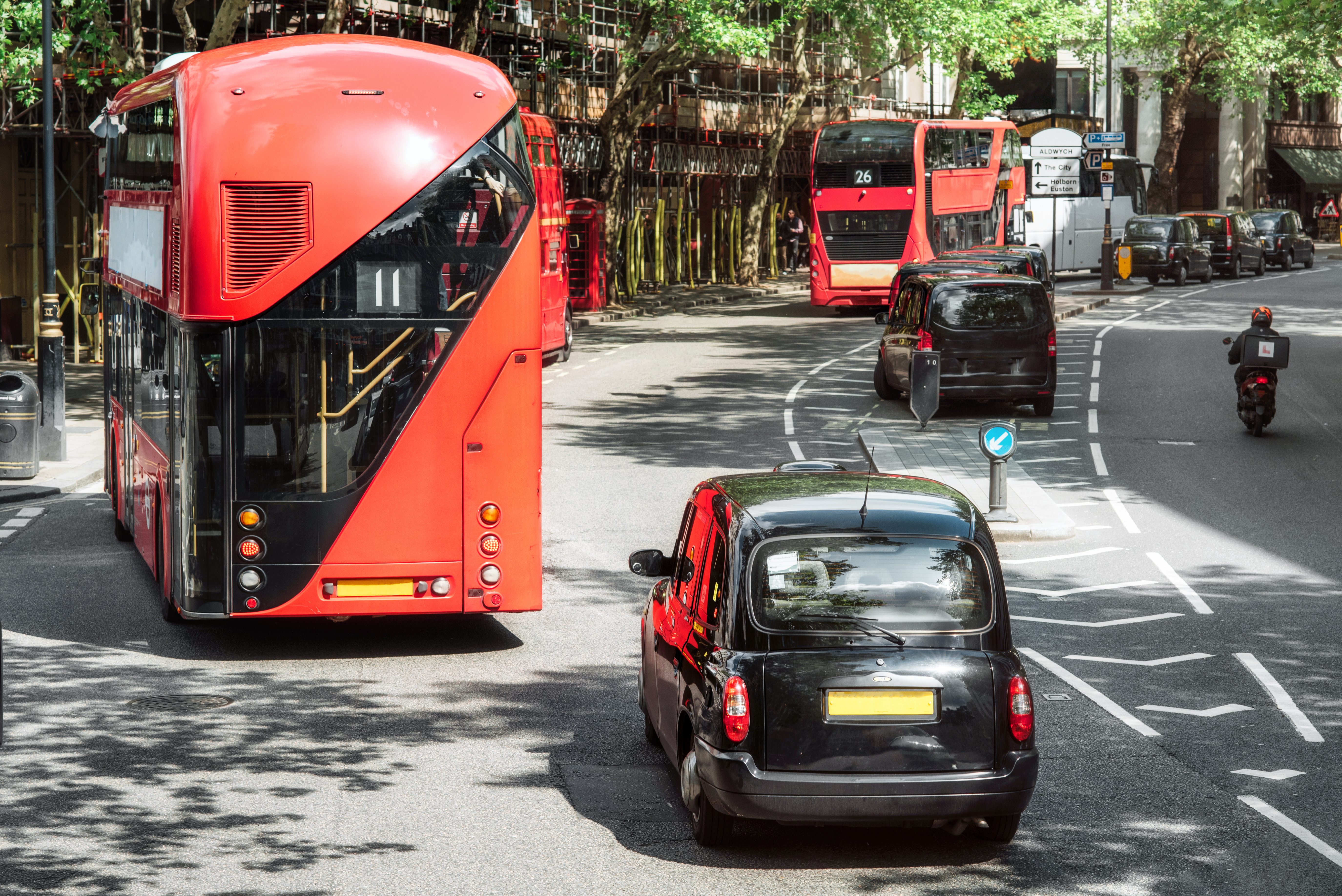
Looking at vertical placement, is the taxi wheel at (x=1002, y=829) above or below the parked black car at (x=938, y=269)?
below

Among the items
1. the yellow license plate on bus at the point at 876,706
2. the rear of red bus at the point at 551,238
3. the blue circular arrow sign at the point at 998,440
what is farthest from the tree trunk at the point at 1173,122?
the yellow license plate on bus at the point at 876,706

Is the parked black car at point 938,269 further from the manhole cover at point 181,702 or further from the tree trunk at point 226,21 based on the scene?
the manhole cover at point 181,702

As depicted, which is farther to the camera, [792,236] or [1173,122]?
[1173,122]

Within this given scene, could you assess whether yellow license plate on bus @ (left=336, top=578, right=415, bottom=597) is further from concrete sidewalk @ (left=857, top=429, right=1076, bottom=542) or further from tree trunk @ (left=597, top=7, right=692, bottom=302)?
tree trunk @ (left=597, top=7, right=692, bottom=302)

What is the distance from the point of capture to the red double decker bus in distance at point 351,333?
10242mm

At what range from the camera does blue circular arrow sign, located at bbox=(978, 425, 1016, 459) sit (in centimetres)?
1497

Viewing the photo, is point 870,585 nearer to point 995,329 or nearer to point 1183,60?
point 995,329

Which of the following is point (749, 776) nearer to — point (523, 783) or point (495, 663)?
point (523, 783)

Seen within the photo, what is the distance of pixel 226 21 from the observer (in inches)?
949

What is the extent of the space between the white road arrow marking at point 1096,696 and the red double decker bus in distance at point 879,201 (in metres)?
26.4

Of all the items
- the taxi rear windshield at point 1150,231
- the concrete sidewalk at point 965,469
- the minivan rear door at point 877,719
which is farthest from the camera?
the taxi rear windshield at point 1150,231

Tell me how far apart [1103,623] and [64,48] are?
1955cm

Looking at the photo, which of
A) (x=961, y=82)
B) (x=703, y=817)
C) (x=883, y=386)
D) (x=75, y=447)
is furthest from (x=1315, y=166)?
(x=703, y=817)

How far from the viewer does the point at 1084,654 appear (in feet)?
36.4
